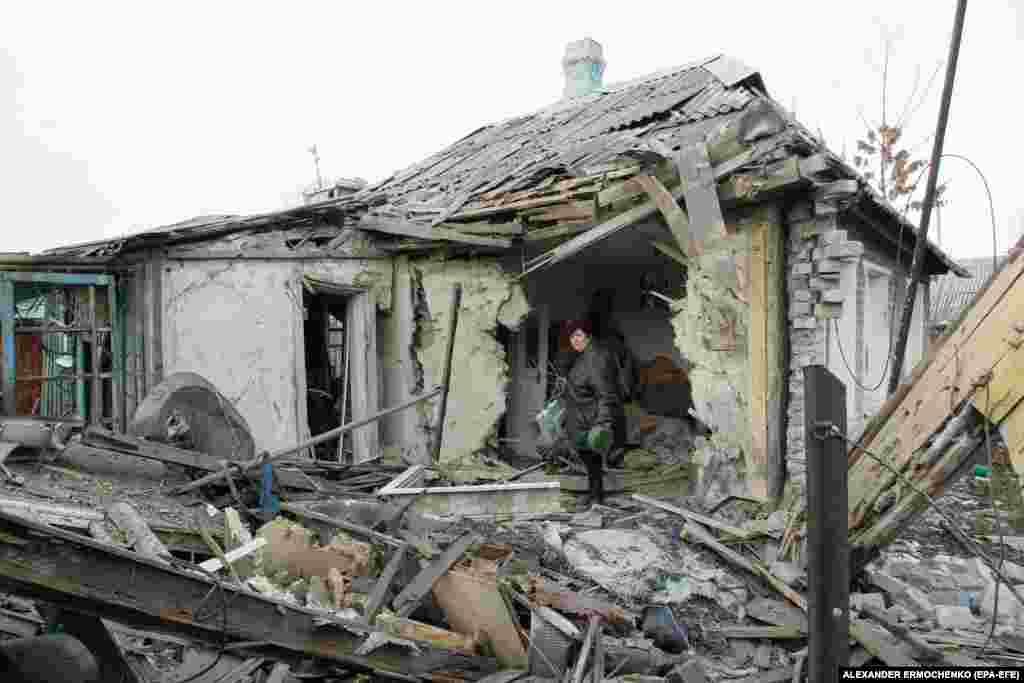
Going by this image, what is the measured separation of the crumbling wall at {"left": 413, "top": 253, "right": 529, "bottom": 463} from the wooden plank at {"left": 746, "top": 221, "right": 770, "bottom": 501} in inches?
122

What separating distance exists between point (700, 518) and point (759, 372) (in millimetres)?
1403

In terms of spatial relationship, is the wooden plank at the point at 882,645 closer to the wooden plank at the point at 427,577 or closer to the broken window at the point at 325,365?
the wooden plank at the point at 427,577

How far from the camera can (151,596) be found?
3.08 metres

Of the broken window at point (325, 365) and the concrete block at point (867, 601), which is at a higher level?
the broken window at point (325, 365)

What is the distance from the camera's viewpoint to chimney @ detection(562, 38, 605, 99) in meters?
13.7

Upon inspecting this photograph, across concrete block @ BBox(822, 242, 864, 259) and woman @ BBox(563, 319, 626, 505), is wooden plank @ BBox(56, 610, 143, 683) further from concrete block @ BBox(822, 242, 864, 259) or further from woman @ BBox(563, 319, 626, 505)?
concrete block @ BBox(822, 242, 864, 259)

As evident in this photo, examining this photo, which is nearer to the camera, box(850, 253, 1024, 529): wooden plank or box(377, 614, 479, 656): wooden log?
box(850, 253, 1024, 529): wooden plank

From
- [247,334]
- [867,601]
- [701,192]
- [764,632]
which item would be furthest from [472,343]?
[867,601]

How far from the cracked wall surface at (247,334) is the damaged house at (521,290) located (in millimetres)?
22

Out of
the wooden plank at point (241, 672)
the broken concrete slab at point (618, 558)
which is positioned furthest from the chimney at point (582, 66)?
the wooden plank at point (241, 672)

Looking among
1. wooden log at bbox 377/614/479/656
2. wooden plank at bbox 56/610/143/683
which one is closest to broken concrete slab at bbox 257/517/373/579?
wooden log at bbox 377/614/479/656

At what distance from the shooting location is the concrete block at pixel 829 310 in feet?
21.7

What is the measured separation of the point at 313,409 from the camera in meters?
10.1

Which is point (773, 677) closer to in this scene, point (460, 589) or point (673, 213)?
point (460, 589)
